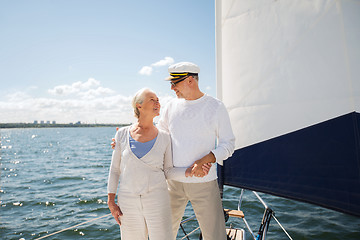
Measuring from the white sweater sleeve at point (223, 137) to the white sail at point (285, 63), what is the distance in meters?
0.35

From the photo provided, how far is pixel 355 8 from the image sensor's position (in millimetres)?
→ 1509

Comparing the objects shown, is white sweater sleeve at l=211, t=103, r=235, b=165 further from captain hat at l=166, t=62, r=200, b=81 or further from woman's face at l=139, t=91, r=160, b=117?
woman's face at l=139, t=91, r=160, b=117

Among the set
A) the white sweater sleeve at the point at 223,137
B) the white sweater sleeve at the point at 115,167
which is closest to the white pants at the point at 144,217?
the white sweater sleeve at the point at 115,167

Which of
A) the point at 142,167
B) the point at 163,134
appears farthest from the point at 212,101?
the point at 142,167

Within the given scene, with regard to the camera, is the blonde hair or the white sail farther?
the blonde hair

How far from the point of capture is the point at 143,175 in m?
1.74

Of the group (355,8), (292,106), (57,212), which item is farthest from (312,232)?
(57,212)

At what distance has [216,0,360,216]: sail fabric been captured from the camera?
5.08 ft

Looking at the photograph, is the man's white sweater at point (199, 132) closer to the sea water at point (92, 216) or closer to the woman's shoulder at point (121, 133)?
the woman's shoulder at point (121, 133)

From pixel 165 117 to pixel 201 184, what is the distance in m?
0.63

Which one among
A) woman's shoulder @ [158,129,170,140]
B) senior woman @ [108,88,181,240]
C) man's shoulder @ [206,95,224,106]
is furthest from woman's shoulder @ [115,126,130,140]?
man's shoulder @ [206,95,224,106]

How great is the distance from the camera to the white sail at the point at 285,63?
154cm

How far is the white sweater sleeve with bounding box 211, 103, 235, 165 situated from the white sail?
35 centimetres

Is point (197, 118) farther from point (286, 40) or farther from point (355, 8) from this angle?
point (355, 8)
